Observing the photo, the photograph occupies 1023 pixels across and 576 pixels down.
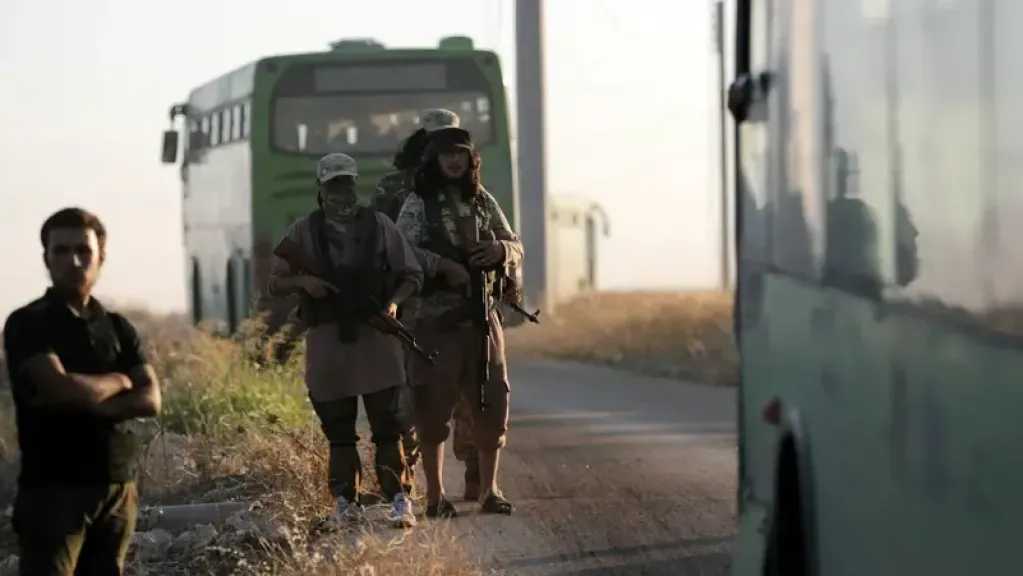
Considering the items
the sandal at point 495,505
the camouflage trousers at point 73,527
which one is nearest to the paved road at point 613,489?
the sandal at point 495,505

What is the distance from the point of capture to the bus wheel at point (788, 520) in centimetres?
738

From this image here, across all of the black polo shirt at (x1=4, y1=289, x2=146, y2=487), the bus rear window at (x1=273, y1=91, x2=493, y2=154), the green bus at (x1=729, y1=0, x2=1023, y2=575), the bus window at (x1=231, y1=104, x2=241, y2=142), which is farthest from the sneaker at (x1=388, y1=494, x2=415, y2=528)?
the bus window at (x1=231, y1=104, x2=241, y2=142)

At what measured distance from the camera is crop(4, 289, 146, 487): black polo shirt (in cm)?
738

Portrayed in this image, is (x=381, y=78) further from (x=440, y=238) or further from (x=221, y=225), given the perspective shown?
(x=440, y=238)

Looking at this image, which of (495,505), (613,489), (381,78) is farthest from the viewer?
(381,78)

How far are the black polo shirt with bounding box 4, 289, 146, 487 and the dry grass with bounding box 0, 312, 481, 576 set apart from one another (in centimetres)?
236

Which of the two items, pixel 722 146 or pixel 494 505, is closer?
pixel 494 505

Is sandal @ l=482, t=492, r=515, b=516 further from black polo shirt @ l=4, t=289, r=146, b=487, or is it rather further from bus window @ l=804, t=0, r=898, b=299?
bus window @ l=804, t=0, r=898, b=299

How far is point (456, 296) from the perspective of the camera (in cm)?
1204

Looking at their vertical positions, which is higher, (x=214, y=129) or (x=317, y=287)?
(x=214, y=129)

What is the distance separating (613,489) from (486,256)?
266 cm

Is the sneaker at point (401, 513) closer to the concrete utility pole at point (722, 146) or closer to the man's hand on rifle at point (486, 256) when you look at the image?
the man's hand on rifle at point (486, 256)

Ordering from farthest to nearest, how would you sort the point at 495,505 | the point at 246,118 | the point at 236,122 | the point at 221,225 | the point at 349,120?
the point at 221,225 → the point at 236,122 → the point at 246,118 → the point at 349,120 → the point at 495,505

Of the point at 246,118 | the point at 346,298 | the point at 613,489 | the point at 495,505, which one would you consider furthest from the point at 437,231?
the point at 246,118
